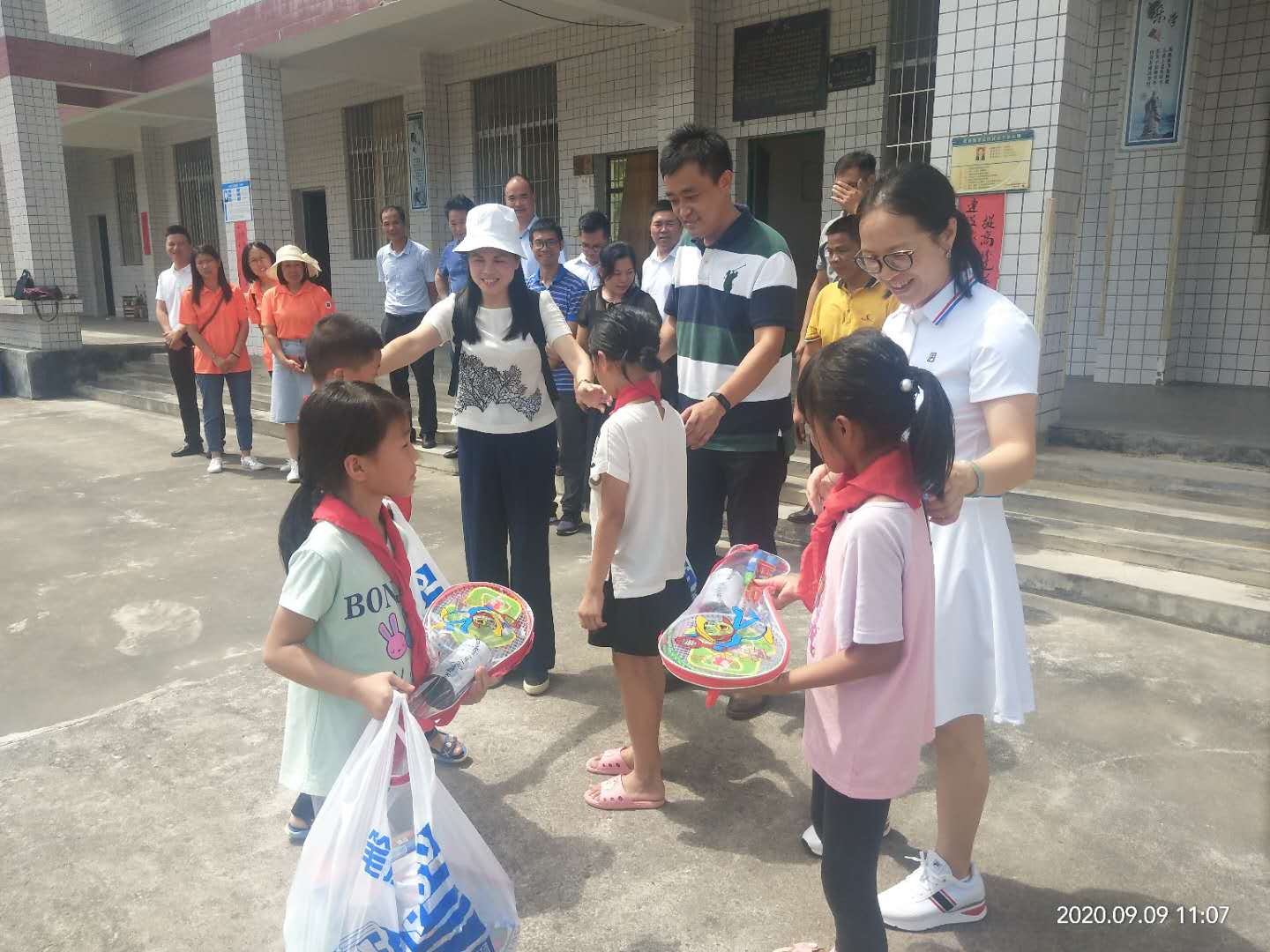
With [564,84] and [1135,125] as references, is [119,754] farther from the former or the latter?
[564,84]

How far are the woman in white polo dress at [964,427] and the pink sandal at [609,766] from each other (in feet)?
3.09

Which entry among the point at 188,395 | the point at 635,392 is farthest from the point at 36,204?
the point at 635,392

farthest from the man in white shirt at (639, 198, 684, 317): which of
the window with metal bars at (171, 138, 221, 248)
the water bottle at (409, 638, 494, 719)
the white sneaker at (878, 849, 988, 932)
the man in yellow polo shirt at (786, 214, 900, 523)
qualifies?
the window with metal bars at (171, 138, 221, 248)

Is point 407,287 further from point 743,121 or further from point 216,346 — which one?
point 743,121

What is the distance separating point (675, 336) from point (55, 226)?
10915 mm

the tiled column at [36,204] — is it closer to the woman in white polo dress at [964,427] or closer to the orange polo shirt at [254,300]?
the orange polo shirt at [254,300]

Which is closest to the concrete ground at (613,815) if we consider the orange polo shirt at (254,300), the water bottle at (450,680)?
the water bottle at (450,680)

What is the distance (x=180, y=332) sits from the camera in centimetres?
712

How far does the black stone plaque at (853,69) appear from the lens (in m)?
7.25

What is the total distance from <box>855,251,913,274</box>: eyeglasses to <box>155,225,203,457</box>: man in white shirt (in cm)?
632

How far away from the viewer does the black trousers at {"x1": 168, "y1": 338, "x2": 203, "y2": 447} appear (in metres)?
7.49

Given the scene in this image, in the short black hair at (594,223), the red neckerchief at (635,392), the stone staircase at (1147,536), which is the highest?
the short black hair at (594,223)

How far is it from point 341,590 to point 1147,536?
399 cm

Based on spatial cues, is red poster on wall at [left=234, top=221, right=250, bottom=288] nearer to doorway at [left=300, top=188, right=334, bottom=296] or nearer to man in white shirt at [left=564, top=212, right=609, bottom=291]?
doorway at [left=300, top=188, right=334, bottom=296]
